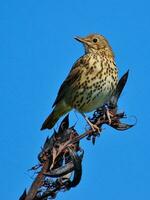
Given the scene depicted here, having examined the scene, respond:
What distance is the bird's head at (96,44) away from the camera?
789cm

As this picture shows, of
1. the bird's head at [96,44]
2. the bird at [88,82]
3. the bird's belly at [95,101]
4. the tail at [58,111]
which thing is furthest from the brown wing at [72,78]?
the bird's belly at [95,101]

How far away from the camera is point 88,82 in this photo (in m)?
7.39

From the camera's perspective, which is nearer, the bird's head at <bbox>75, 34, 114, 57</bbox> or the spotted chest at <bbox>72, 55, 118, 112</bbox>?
the spotted chest at <bbox>72, 55, 118, 112</bbox>

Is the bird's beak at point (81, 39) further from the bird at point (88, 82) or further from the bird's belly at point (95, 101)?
the bird's belly at point (95, 101)

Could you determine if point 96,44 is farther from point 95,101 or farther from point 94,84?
point 95,101

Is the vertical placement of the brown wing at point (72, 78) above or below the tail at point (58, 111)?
above

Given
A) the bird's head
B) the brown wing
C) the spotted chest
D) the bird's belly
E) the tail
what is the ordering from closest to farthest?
the bird's belly
the spotted chest
the tail
the brown wing
the bird's head

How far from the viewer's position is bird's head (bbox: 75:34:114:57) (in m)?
7.89

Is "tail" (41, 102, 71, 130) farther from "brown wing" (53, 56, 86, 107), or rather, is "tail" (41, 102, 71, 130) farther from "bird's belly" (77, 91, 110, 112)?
"bird's belly" (77, 91, 110, 112)

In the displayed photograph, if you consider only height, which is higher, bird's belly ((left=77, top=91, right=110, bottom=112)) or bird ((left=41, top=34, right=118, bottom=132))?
bird ((left=41, top=34, right=118, bottom=132))

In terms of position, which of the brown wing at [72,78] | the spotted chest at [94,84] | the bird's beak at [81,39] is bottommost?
the spotted chest at [94,84]

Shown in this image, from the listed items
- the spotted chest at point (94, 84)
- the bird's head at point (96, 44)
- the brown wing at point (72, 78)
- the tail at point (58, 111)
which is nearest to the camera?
the spotted chest at point (94, 84)

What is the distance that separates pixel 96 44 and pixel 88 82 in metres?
0.89

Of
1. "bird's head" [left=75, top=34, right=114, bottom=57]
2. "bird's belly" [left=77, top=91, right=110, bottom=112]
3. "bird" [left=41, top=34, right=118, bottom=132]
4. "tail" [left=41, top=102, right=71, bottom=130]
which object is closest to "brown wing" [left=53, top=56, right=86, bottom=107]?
"bird" [left=41, top=34, right=118, bottom=132]
